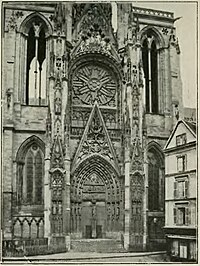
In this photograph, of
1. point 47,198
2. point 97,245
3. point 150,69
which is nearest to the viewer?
point 97,245

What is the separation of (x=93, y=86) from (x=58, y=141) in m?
1.35

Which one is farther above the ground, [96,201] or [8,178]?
[8,178]

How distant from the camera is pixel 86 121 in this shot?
11344 millimetres

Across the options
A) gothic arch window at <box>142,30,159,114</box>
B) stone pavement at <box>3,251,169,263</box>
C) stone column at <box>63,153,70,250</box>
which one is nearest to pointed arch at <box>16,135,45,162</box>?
stone column at <box>63,153,70,250</box>

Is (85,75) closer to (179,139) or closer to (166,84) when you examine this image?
(166,84)

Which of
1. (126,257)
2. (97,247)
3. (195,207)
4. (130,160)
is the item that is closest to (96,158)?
(130,160)

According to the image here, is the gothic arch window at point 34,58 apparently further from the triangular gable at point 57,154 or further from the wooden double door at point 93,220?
the wooden double door at point 93,220

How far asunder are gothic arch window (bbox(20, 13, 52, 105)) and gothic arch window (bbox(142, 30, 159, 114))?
2.05 metres

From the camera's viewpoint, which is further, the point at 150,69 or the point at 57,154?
the point at 150,69

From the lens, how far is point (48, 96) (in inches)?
443

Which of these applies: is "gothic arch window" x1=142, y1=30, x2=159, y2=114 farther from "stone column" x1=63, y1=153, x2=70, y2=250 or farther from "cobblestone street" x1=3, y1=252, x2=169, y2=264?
"cobblestone street" x1=3, y1=252, x2=169, y2=264

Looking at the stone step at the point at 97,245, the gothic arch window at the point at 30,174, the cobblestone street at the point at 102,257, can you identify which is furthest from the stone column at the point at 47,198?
the cobblestone street at the point at 102,257

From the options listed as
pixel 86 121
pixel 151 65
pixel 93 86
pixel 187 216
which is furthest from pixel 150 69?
pixel 187 216

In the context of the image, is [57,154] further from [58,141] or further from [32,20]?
[32,20]
